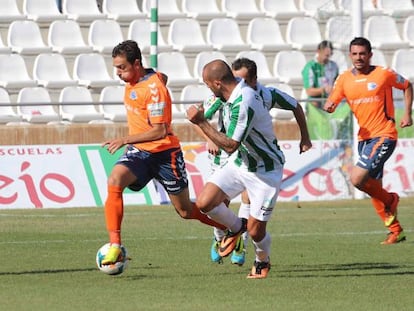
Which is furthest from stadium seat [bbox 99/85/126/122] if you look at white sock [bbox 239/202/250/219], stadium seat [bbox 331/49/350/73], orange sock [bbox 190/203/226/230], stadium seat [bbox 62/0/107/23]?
orange sock [bbox 190/203/226/230]

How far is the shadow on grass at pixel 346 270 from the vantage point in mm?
11021

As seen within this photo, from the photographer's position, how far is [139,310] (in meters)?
8.64

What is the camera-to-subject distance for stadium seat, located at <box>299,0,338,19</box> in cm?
2409

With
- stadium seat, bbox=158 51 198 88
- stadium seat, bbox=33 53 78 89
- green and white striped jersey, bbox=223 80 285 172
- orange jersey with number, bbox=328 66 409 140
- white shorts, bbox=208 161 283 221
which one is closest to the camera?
green and white striped jersey, bbox=223 80 285 172

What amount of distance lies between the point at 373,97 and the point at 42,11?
35.5 ft

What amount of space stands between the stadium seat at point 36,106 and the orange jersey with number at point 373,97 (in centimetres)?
684

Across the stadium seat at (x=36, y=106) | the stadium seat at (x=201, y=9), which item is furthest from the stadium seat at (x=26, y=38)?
the stadium seat at (x=201, y=9)

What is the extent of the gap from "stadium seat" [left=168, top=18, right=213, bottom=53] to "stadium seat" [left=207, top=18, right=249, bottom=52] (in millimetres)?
208

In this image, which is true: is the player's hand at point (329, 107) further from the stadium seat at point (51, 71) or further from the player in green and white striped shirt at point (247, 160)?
the stadium seat at point (51, 71)

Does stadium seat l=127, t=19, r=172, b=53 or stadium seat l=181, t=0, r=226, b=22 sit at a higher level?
stadium seat l=181, t=0, r=226, b=22

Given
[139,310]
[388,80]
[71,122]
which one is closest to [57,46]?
[71,122]

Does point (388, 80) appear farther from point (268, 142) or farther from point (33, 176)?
point (33, 176)

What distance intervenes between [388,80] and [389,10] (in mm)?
12220

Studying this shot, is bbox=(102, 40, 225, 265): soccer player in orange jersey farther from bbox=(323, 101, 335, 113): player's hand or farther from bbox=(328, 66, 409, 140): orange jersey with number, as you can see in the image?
bbox=(328, 66, 409, 140): orange jersey with number
